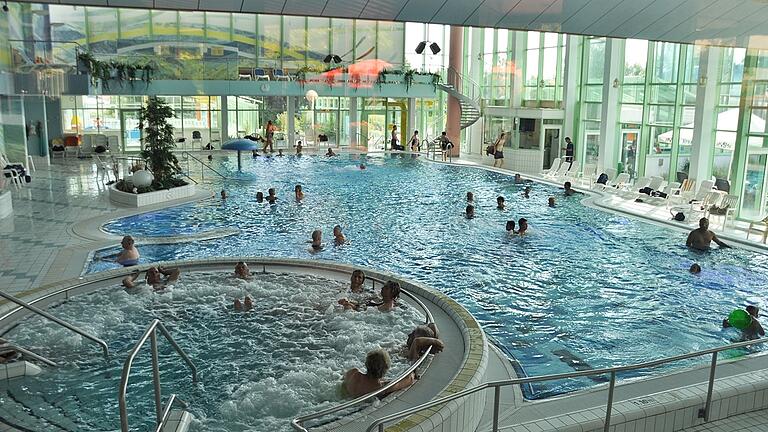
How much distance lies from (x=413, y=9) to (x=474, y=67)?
2508 centimetres

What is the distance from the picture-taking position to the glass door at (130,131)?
98.4ft

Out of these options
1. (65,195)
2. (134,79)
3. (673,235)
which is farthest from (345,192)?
(134,79)

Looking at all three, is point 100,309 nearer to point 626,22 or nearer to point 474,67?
point 626,22

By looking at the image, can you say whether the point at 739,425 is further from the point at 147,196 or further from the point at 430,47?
the point at 430,47

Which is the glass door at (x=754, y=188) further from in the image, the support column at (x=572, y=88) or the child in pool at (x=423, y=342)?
the child in pool at (x=423, y=342)

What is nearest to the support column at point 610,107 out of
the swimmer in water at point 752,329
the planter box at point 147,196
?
the planter box at point 147,196

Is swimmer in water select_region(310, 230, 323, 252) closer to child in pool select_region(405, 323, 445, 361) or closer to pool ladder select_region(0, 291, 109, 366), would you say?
child in pool select_region(405, 323, 445, 361)

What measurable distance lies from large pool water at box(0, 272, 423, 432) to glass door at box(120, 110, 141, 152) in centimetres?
2319

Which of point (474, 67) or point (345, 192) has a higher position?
point (474, 67)

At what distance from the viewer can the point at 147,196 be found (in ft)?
50.3

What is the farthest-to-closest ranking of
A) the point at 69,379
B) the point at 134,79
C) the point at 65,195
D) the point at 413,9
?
1. the point at 134,79
2. the point at 65,195
3. the point at 413,9
4. the point at 69,379

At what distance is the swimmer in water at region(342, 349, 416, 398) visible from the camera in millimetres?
5523

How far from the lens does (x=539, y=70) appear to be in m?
27.3

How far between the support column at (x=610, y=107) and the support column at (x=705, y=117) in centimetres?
447
